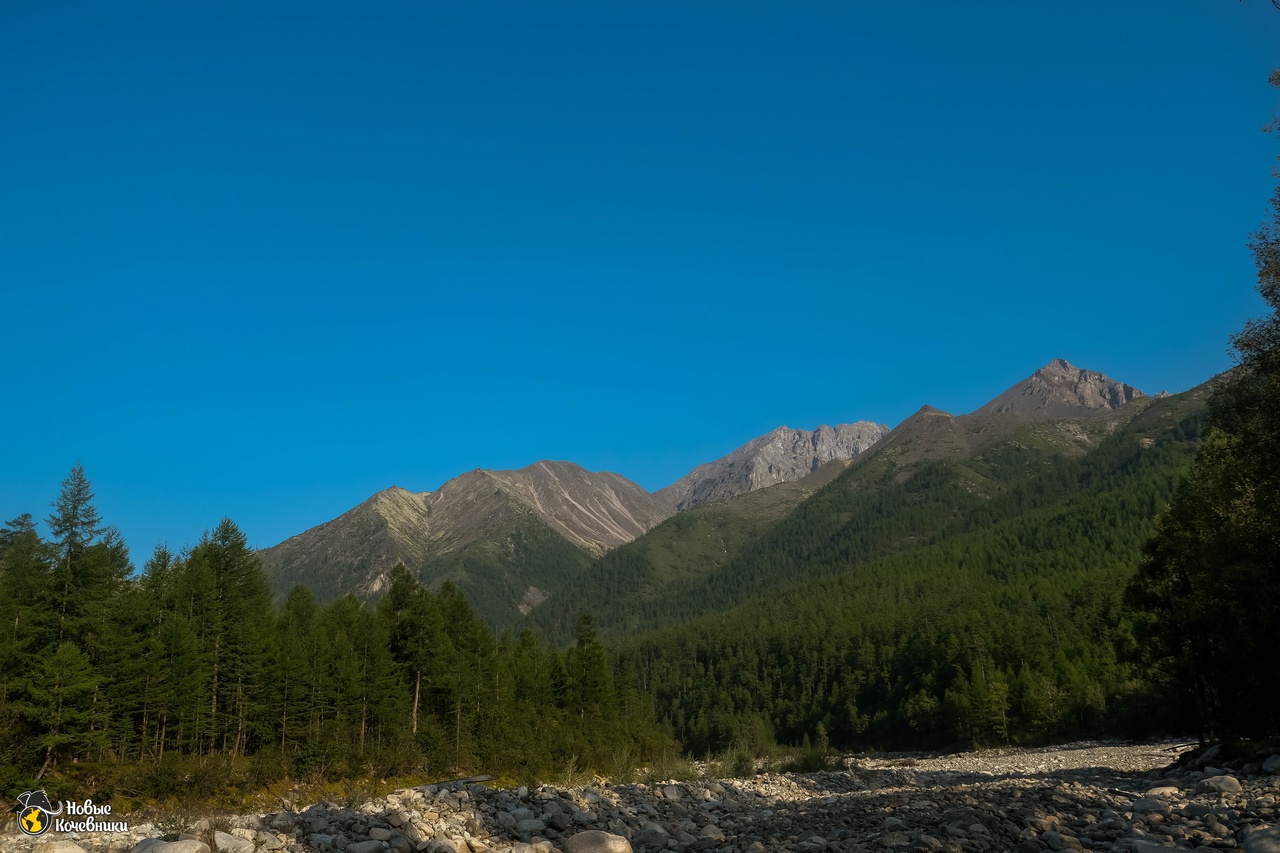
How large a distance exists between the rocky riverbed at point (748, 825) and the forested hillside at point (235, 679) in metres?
21.5

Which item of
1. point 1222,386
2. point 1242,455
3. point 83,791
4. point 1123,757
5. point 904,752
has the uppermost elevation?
point 1222,386

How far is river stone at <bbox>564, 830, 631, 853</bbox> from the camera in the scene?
12641mm

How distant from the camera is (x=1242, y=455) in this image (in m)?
23.7

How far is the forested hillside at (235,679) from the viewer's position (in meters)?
33.5

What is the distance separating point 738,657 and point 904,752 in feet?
214

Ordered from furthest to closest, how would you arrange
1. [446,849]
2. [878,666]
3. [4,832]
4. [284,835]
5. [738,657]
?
1. [738,657]
2. [878,666]
3. [4,832]
4. [284,835]
5. [446,849]

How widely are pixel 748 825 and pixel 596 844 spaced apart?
5.33 metres

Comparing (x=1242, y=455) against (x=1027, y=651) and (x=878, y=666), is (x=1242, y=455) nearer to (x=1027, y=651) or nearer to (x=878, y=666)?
(x=1027, y=651)

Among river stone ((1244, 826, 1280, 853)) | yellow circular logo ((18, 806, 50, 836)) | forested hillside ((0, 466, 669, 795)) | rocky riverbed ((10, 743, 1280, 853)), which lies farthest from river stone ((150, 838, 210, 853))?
forested hillside ((0, 466, 669, 795))

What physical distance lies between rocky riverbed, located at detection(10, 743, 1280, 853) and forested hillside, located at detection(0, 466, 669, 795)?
70.6 ft

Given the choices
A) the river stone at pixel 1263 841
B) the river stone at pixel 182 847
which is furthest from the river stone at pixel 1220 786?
the river stone at pixel 182 847

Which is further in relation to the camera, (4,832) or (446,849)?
(4,832)

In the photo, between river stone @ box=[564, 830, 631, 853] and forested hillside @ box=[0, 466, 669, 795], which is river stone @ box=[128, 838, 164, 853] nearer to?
river stone @ box=[564, 830, 631, 853]

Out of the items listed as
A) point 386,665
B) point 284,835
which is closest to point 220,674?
point 386,665
